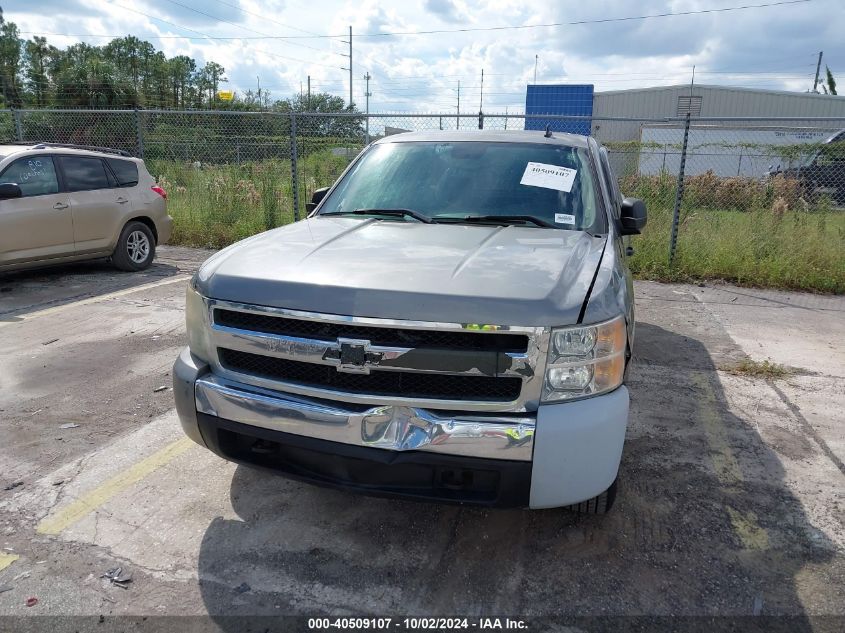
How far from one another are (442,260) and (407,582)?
1.37 m

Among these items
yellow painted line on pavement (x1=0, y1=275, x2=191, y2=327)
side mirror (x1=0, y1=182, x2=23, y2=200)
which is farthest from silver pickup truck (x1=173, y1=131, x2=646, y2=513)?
side mirror (x1=0, y1=182, x2=23, y2=200)

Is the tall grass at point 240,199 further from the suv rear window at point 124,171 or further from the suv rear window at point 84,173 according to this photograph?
the suv rear window at point 84,173

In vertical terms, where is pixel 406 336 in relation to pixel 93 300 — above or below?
above

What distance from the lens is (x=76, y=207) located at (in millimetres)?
7941

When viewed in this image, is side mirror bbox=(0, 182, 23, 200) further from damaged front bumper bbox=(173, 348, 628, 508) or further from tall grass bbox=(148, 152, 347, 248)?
damaged front bumper bbox=(173, 348, 628, 508)

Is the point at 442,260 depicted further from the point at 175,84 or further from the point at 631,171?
the point at 175,84

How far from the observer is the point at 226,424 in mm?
2721

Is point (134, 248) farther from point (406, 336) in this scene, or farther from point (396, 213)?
point (406, 336)

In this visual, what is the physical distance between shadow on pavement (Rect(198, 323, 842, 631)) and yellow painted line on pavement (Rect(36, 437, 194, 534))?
50 centimetres

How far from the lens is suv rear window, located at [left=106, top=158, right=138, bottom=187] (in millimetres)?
8562

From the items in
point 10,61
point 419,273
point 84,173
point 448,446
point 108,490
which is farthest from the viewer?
point 10,61

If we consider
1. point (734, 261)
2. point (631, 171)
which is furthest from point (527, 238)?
point (631, 171)

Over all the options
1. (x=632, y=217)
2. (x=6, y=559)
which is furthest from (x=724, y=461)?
(x=6, y=559)

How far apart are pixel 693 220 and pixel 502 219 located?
7.38m
